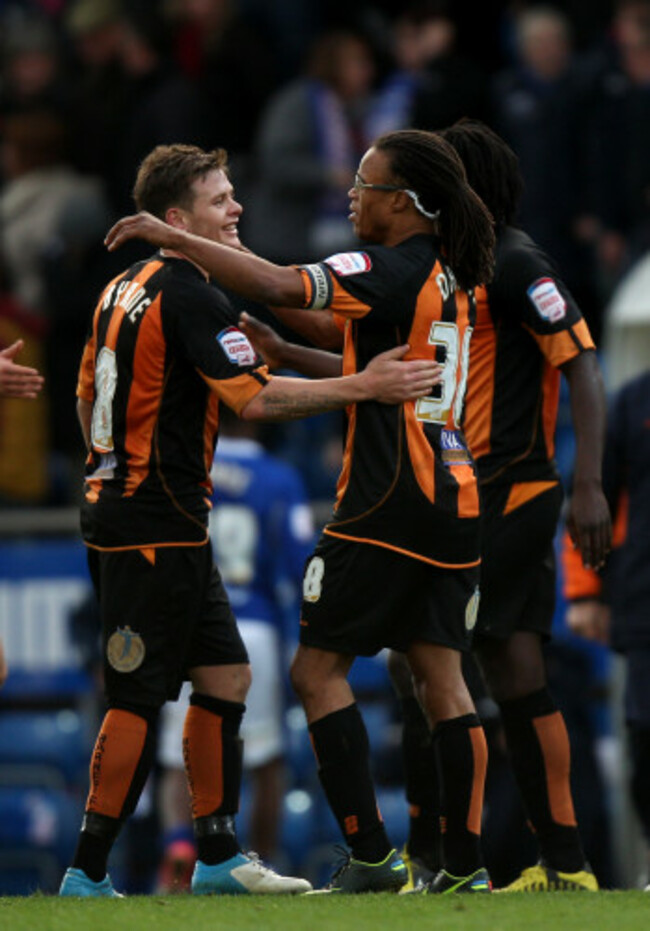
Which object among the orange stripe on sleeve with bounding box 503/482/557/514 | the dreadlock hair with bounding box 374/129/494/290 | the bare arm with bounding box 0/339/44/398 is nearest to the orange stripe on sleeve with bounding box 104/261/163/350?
the bare arm with bounding box 0/339/44/398

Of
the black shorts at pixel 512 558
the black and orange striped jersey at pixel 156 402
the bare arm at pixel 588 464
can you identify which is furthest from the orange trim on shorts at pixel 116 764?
the bare arm at pixel 588 464

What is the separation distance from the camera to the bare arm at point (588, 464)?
22.5 feet

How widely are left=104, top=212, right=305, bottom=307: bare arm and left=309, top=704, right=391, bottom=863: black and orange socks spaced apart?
1.25 m

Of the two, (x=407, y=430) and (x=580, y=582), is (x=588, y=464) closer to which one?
(x=407, y=430)

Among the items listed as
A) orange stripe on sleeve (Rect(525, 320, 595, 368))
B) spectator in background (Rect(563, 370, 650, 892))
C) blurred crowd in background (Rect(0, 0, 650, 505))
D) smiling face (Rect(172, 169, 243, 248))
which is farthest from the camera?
blurred crowd in background (Rect(0, 0, 650, 505))

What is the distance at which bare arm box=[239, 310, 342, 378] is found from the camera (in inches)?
275

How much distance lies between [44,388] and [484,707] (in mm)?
3706

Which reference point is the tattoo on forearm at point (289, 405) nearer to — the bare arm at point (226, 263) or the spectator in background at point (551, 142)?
the bare arm at point (226, 263)

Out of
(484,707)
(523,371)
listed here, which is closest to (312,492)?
(484,707)

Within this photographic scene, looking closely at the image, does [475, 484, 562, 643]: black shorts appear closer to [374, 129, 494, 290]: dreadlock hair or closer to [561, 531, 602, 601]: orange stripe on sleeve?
[374, 129, 494, 290]: dreadlock hair

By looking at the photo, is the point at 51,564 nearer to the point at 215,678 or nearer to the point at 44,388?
the point at 44,388

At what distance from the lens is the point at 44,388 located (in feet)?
41.3

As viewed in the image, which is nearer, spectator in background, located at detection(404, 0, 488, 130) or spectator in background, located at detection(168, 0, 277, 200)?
spectator in background, located at detection(404, 0, 488, 130)

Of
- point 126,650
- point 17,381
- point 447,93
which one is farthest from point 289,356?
point 447,93
